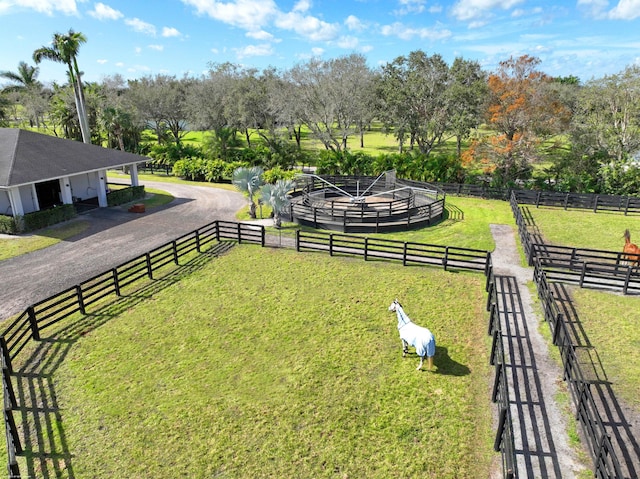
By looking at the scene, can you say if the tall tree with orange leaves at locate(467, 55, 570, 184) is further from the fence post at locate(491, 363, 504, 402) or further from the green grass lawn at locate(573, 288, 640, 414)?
the fence post at locate(491, 363, 504, 402)

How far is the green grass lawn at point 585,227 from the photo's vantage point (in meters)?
20.3

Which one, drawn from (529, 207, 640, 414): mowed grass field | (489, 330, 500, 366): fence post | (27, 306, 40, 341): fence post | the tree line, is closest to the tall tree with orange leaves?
the tree line

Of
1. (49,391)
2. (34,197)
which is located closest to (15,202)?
(34,197)

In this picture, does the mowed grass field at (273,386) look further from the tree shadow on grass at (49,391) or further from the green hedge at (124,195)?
the green hedge at (124,195)

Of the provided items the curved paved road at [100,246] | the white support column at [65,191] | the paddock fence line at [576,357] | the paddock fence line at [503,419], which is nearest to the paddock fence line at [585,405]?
the paddock fence line at [576,357]

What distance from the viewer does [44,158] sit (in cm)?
2522

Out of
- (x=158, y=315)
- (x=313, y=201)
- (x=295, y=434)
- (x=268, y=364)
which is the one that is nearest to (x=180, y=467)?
(x=295, y=434)

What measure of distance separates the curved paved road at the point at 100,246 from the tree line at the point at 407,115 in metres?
11.6

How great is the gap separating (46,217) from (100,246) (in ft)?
18.6

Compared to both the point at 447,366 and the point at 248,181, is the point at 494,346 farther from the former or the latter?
the point at 248,181

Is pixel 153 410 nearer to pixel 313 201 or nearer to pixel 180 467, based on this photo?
pixel 180 467

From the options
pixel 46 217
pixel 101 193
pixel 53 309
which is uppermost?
pixel 101 193

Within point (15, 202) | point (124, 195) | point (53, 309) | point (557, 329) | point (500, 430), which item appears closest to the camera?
point (500, 430)

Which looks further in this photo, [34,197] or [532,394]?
[34,197]
